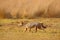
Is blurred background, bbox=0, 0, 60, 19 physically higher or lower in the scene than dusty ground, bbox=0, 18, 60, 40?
higher

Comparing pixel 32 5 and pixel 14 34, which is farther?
pixel 32 5

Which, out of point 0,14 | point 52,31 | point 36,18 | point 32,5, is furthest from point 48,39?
point 0,14

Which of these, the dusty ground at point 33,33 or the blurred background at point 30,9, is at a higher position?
the blurred background at point 30,9

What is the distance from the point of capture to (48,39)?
1.01 metres

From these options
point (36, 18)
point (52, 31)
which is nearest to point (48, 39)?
point (52, 31)

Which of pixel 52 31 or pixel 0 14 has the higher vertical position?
pixel 0 14

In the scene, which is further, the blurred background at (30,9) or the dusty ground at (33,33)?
the blurred background at (30,9)

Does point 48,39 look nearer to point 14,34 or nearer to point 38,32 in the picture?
point 38,32

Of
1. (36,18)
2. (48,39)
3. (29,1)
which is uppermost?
(29,1)

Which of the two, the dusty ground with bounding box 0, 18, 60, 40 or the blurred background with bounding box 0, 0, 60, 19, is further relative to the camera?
the blurred background with bounding box 0, 0, 60, 19

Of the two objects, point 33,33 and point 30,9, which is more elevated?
point 30,9

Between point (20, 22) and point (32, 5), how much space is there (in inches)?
Answer: 6.8

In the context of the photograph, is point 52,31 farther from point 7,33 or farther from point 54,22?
point 7,33

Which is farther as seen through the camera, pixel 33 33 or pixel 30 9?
pixel 30 9
